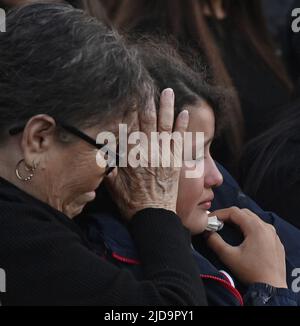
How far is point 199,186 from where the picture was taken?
2.10 meters

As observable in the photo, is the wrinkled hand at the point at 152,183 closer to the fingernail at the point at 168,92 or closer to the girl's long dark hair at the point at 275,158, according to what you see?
the fingernail at the point at 168,92

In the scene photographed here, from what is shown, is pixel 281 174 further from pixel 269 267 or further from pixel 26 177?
pixel 26 177

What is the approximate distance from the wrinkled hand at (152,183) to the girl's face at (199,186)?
0.22 ft

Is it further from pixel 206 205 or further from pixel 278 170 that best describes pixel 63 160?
pixel 278 170

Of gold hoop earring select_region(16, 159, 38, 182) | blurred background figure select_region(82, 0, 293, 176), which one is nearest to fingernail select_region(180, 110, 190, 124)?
gold hoop earring select_region(16, 159, 38, 182)

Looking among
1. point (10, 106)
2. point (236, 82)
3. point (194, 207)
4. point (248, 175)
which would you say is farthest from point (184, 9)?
point (10, 106)

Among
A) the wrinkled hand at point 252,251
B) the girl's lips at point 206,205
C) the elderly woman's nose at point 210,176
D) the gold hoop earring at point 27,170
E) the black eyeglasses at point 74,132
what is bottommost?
the wrinkled hand at point 252,251

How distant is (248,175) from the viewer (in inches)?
103

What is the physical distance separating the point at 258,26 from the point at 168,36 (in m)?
0.63

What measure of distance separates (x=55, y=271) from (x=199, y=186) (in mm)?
472

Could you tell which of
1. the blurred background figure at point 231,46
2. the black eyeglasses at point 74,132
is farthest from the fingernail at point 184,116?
the blurred background figure at point 231,46

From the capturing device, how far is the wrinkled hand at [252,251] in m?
2.16

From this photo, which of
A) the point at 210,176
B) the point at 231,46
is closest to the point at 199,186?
the point at 210,176

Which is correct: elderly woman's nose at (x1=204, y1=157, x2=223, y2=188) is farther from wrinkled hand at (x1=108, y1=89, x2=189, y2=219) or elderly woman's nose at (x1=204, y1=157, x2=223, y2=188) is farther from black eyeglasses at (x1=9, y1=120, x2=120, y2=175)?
black eyeglasses at (x1=9, y1=120, x2=120, y2=175)
